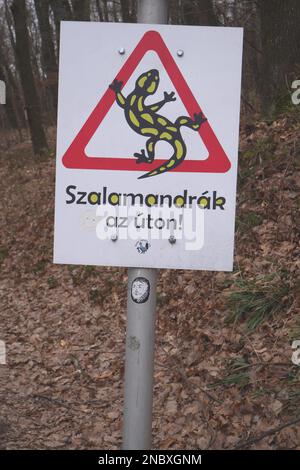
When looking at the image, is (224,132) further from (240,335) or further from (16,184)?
(16,184)

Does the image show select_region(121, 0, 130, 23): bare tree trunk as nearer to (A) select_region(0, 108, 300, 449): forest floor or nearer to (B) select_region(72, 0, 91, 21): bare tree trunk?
(B) select_region(72, 0, 91, 21): bare tree trunk

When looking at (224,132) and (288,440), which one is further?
(288,440)

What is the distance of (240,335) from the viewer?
17.5 feet

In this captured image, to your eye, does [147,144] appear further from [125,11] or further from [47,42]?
[47,42]

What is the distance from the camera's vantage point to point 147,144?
7.87ft

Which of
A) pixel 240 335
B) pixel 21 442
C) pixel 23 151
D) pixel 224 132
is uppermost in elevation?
pixel 23 151

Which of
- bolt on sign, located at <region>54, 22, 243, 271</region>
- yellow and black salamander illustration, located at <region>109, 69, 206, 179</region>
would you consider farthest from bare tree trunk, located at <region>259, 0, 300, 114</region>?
yellow and black salamander illustration, located at <region>109, 69, 206, 179</region>

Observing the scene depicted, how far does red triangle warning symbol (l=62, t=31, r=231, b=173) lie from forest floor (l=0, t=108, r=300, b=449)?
2552 millimetres

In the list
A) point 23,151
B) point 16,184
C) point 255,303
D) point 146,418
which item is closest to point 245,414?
point 255,303

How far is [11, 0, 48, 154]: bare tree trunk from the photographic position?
17312 mm

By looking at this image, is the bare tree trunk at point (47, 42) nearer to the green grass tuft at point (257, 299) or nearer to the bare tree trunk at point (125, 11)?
the bare tree trunk at point (125, 11)

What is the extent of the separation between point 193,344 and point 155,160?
12.2 feet

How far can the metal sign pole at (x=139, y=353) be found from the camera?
2.48 m

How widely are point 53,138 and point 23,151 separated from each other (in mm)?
1463
